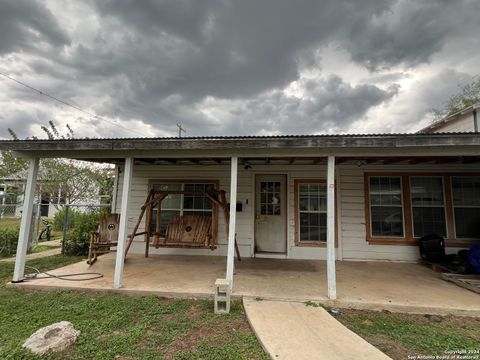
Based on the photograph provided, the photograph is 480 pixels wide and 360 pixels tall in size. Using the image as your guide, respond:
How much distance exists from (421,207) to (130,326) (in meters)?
6.05

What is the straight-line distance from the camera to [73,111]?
11680mm

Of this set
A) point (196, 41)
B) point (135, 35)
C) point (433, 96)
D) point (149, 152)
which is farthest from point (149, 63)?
point (433, 96)

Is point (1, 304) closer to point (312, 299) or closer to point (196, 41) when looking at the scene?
point (312, 299)

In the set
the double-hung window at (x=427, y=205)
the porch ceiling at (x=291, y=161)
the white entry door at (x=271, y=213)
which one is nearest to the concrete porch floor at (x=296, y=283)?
the white entry door at (x=271, y=213)

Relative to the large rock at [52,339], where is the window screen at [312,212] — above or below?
above

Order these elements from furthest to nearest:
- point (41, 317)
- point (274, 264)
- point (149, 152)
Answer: point (274, 264) → point (149, 152) → point (41, 317)

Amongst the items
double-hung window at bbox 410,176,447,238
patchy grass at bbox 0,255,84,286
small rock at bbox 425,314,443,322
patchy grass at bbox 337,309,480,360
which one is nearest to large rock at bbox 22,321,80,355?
patchy grass at bbox 0,255,84,286

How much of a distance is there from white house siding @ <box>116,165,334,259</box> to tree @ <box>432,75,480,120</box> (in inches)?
581

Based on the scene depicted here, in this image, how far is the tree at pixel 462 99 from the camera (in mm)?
14141

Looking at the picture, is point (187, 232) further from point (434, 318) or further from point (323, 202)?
point (434, 318)

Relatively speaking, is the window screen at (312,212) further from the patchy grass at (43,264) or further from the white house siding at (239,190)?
the patchy grass at (43,264)

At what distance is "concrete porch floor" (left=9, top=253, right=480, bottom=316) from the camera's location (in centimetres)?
308

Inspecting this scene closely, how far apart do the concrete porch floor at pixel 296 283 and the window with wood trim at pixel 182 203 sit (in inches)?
46.7

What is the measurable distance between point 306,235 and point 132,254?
4.27m
